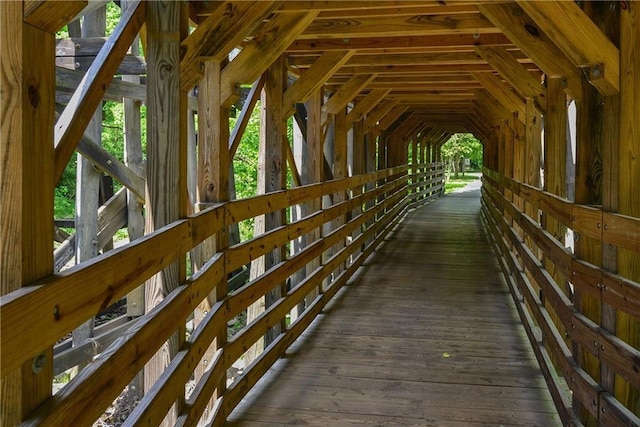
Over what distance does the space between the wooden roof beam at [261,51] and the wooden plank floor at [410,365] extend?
180 centimetres

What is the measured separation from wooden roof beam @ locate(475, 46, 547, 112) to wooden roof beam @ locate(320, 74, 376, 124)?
5.59ft

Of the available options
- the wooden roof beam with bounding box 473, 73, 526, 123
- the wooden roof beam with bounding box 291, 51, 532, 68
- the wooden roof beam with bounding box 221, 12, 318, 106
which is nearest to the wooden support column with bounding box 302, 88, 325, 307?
the wooden roof beam with bounding box 291, 51, 532, 68

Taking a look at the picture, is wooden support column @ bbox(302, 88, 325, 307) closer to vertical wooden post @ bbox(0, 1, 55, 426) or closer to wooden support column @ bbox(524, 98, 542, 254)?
wooden support column @ bbox(524, 98, 542, 254)

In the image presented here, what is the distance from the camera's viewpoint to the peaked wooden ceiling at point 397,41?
3.19 metres

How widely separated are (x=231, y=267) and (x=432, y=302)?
3454mm

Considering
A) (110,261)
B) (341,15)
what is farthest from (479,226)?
(110,261)

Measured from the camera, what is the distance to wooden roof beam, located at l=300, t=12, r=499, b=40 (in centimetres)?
524

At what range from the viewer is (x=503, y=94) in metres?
7.67

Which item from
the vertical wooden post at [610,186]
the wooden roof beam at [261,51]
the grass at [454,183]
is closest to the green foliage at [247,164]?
the wooden roof beam at [261,51]

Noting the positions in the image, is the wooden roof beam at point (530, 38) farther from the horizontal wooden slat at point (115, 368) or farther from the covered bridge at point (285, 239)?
the horizontal wooden slat at point (115, 368)

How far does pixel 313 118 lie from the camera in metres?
6.57

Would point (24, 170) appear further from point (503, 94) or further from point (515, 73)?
point (503, 94)

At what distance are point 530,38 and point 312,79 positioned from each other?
6.25ft

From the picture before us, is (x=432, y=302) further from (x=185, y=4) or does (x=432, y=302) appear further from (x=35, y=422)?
(x=35, y=422)
